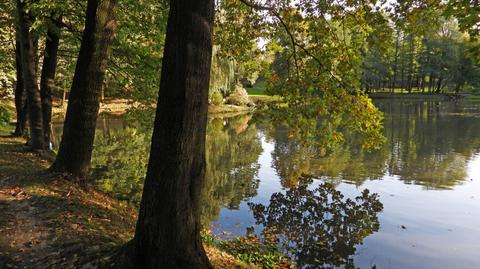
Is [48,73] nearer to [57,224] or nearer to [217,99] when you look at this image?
[57,224]

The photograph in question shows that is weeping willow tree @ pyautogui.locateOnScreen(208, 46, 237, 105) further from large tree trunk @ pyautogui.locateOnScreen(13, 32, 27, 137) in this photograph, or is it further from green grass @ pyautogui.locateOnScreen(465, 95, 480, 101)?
green grass @ pyautogui.locateOnScreen(465, 95, 480, 101)

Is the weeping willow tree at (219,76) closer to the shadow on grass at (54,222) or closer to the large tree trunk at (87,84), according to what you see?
the large tree trunk at (87,84)

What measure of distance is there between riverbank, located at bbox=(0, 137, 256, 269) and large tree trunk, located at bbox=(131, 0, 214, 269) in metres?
0.98

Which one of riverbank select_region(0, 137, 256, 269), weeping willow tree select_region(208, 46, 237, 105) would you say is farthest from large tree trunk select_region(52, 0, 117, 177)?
weeping willow tree select_region(208, 46, 237, 105)

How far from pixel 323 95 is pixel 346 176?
10.5 m

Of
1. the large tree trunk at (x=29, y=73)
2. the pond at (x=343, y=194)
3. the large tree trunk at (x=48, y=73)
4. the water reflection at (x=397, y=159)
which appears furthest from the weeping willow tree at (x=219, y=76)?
the large tree trunk at (x=29, y=73)

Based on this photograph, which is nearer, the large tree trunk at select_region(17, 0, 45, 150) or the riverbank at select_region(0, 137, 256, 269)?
the riverbank at select_region(0, 137, 256, 269)

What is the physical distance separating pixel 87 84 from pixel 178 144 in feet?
17.3

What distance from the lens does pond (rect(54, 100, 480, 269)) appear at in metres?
10.5

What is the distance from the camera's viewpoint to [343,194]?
1514 cm

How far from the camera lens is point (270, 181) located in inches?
677

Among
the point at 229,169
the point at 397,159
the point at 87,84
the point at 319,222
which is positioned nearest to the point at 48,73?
the point at 87,84

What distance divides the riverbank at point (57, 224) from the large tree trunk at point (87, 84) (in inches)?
27.2

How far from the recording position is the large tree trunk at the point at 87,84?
9.61 meters
